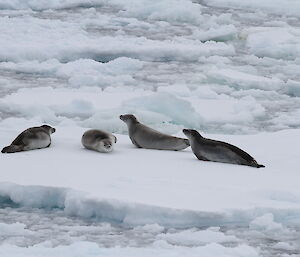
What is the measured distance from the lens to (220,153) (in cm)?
558

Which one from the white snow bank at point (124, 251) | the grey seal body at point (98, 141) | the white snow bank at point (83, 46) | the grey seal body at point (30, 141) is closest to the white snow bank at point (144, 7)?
the white snow bank at point (83, 46)

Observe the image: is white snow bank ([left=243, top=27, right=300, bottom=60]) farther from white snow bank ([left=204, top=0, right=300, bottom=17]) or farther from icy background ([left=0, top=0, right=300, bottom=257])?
white snow bank ([left=204, top=0, right=300, bottom=17])

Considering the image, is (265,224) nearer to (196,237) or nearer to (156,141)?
(196,237)

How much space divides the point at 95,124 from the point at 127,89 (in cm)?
194

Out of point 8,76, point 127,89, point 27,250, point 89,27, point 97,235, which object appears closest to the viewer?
point 27,250

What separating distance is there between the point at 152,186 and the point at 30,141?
1459 mm

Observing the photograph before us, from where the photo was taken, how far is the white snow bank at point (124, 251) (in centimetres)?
363

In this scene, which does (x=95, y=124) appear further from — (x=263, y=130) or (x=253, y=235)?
(x=253, y=235)

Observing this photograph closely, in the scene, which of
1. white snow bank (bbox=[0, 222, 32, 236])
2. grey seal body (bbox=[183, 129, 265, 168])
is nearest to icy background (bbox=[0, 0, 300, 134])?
grey seal body (bbox=[183, 129, 265, 168])

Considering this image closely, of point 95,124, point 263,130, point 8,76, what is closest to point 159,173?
point 95,124

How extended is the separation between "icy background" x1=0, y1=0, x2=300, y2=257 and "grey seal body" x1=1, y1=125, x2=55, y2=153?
0.38 ft

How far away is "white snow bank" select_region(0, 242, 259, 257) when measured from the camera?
11.9ft

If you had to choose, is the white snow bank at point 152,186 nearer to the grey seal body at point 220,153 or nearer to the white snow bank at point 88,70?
the grey seal body at point 220,153

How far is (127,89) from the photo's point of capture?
9148 millimetres
